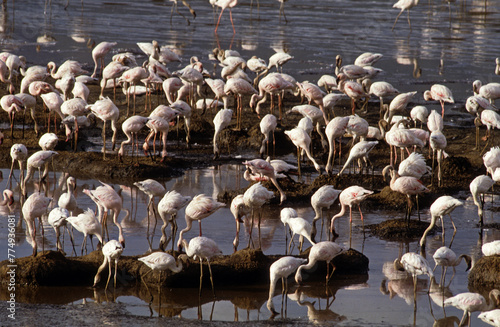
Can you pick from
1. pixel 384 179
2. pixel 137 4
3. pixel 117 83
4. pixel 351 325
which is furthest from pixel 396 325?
pixel 137 4

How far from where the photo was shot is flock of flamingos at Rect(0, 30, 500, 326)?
7.96 metres

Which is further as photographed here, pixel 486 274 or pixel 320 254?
pixel 486 274

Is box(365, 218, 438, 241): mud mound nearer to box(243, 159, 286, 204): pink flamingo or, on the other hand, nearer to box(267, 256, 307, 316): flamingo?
box(243, 159, 286, 204): pink flamingo

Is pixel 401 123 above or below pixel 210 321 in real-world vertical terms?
above

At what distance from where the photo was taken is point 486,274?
8.20 metres

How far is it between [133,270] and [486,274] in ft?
11.7

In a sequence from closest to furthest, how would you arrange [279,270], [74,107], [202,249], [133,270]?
[279,270] → [202,249] → [133,270] → [74,107]

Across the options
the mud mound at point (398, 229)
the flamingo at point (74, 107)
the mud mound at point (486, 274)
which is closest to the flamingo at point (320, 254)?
the mud mound at point (486, 274)

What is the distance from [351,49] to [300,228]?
53.9 feet

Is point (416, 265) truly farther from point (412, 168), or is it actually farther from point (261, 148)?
point (261, 148)

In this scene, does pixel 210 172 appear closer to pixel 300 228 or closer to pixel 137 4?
pixel 300 228

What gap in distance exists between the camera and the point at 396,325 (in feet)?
23.8

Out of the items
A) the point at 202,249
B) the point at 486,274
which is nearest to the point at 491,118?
the point at 486,274

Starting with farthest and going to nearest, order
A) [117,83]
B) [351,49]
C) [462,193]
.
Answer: [351,49], [117,83], [462,193]
